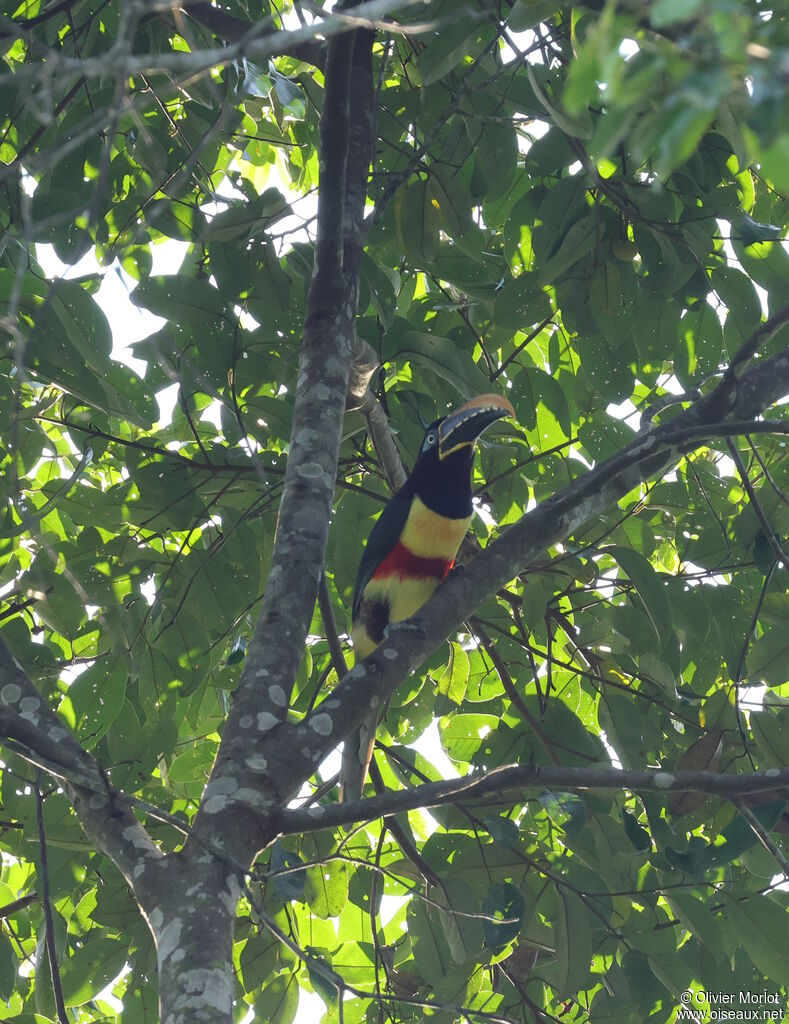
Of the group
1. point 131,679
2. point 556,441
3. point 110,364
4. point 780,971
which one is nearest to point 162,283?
point 110,364

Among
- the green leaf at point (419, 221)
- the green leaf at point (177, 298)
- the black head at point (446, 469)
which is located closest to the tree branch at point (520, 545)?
the black head at point (446, 469)

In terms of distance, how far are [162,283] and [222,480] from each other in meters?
0.60

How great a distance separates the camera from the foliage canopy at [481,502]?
8.52ft

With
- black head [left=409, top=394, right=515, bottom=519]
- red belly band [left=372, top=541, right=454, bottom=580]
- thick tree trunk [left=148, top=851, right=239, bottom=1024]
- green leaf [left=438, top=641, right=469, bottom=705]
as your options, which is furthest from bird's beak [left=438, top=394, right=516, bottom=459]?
thick tree trunk [left=148, top=851, right=239, bottom=1024]

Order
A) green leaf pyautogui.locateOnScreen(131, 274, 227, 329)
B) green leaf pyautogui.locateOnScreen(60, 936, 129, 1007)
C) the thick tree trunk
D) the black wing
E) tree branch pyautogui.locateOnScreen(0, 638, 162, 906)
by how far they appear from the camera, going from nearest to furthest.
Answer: the thick tree trunk < tree branch pyautogui.locateOnScreen(0, 638, 162, 906) < green leaf pyautogui.locateOnScreen(131, 274, 227, 329) < green leaf pyautogui.locateOnScreen(60, 936, 129, 1007) < the black wing

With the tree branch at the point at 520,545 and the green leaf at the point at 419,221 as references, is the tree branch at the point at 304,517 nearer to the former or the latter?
the tree branch at the point at 520,545

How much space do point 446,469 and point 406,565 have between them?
38 centimetres

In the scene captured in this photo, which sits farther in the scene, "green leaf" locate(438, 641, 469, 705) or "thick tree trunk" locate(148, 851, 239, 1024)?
"green leaf" locate(438, 641, 469, 705)

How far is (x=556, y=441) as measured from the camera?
3.48m

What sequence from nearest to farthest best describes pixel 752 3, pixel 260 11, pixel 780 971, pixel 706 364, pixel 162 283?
pixel 752 3 < pixel 780 971 < pixel 162 283 < pixel 706 364 < pixel 260 11

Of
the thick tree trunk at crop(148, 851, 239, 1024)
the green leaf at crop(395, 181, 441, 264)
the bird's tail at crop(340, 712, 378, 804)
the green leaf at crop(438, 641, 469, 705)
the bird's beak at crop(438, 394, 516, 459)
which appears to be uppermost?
the green leaf at crop(395, 181, 441, 264)

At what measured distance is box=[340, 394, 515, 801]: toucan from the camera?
3.18 metres

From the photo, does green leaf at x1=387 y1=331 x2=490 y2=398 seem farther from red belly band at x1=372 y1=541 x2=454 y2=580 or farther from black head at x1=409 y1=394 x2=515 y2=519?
red belly band at x1=372 y1=541 x2=454 y2=580

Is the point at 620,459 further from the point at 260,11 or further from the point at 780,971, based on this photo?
the point at 260,11
